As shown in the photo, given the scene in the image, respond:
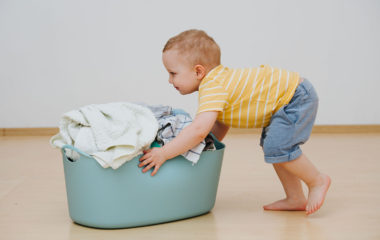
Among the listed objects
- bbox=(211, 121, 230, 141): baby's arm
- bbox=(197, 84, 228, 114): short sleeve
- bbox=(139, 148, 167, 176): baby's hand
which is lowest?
bbox=(211, 121, 230, 141): baby's arm

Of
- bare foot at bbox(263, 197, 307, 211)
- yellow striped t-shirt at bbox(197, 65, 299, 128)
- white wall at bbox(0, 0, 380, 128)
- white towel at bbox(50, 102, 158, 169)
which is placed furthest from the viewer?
white wall at bbox(0, 0, 380, 128)

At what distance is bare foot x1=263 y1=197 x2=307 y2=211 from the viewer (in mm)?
1331

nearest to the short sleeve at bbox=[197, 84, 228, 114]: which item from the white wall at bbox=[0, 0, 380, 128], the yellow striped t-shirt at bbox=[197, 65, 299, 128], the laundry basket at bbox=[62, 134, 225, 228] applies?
the yellow striped t-shirt at bbox=[197, 65, 299, 128]

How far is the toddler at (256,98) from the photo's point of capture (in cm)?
122

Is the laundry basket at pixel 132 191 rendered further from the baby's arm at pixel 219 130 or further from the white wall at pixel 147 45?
the white wall at pixel 147 45

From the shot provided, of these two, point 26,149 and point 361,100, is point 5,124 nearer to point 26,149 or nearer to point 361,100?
point 26,149

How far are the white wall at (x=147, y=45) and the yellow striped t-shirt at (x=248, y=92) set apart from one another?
1691 mm

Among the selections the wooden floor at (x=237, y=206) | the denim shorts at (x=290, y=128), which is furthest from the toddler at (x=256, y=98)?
the wooden floor at (x=237, y=206)

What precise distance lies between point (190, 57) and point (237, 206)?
1.43 ft

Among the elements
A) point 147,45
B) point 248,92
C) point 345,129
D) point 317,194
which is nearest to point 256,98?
point 248,92

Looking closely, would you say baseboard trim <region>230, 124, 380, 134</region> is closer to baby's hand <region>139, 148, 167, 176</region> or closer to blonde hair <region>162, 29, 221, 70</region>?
blonde hair <region>162, 29, 221, 70</region>

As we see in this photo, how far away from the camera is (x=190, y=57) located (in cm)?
123

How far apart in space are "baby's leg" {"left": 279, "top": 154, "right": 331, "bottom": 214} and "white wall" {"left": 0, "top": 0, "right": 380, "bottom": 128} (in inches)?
67.6

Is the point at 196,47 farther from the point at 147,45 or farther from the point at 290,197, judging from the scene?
the point at 147,45
